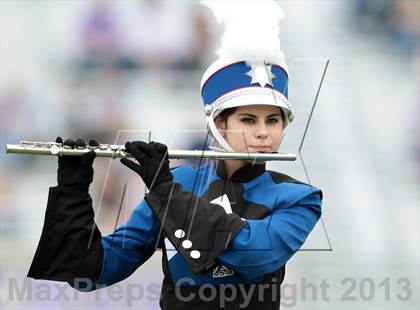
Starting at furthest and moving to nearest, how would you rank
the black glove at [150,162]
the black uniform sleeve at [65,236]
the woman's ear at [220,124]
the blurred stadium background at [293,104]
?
the blurred stadium background at [293,104] < the woman's ear at [220,124] < the black uniform sleeve at [65,236] < the black glove at [150,162]

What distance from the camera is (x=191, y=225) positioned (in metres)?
1.74

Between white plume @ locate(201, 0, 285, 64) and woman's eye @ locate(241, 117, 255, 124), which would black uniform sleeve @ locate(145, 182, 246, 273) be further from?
white plume @ locate(201, 0, 285, 64)

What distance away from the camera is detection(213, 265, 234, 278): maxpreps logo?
6.09 feet

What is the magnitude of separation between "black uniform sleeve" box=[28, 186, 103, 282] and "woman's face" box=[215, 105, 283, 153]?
0.34 metres

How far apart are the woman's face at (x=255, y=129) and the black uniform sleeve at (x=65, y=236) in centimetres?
34

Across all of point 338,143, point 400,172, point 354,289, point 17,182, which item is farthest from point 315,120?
point 17,182

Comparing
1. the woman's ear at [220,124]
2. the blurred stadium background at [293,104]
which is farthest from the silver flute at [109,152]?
the blurred stadium background at [293,104]

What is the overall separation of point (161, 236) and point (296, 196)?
0.32 metres

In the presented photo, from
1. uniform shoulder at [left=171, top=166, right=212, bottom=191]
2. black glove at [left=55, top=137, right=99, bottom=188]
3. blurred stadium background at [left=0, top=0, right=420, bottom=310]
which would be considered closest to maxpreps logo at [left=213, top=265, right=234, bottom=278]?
uniform shoulder at [left=171, top=166, right=212, bottom=191]

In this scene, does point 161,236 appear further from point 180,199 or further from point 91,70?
point 91,70

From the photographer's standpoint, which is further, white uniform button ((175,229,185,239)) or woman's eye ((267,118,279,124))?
woman's eye ((267,118,279,124))

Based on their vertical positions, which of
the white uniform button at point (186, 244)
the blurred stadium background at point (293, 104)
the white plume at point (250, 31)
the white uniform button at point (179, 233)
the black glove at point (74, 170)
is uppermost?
the blurred stadium background at point (293, 104)

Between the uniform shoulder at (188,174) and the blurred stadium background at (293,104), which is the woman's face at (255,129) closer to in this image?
the uniform shoulder at (188,174)

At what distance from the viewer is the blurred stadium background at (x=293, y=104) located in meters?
4.12
